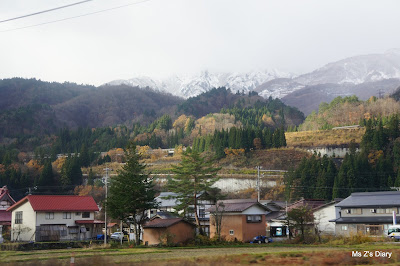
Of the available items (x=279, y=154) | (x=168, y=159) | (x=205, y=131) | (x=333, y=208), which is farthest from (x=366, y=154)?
(x=205, y=131)

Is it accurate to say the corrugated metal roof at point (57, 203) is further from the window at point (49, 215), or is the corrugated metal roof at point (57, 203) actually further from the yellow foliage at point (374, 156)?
the yellow foliage at point (374, 156)

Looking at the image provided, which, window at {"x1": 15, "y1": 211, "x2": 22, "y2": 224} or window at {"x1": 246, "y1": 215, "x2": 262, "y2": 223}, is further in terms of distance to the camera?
window at {"x1": 15, "y1": 211, "x2": 22, "y2": 224}

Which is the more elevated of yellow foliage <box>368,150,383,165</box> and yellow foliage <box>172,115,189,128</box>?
yellow foliage <box>172,115,189,128</box>

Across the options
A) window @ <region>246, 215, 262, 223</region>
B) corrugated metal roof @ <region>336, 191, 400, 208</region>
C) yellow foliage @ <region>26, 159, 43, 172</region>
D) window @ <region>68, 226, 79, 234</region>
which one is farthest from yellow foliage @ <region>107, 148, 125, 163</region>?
corrugated metal roof @ <region>336, 191, 400, 208</region>

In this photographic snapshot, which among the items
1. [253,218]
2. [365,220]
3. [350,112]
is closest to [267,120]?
[350,112]

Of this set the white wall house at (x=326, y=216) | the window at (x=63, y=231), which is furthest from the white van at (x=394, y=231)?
the window at (x=63, y=231)

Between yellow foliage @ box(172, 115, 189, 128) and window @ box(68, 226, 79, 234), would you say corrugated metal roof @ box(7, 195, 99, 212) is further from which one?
yellow foliage @ box(172, 115, 189, 128)

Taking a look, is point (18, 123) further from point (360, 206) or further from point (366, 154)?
point (360, 206)

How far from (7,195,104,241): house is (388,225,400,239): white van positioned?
25.6 metres

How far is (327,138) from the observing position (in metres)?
77.6

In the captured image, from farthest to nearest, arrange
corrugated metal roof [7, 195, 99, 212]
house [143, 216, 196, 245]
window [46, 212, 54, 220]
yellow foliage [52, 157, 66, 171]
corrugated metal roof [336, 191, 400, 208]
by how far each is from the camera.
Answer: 1. yellow foliage [52, 157, 66, 171]
2. window [46, 212, 54, 220]
3. corrugated metal roof [7, 195, 99, 212]
4. corrugated metal roof [336, 191, 400, 208]
5. house [143, 216, 196, 245]

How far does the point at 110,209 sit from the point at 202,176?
7386 mm

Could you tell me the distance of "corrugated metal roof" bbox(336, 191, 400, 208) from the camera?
38.2 metres

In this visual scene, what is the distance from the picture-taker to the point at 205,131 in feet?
371
